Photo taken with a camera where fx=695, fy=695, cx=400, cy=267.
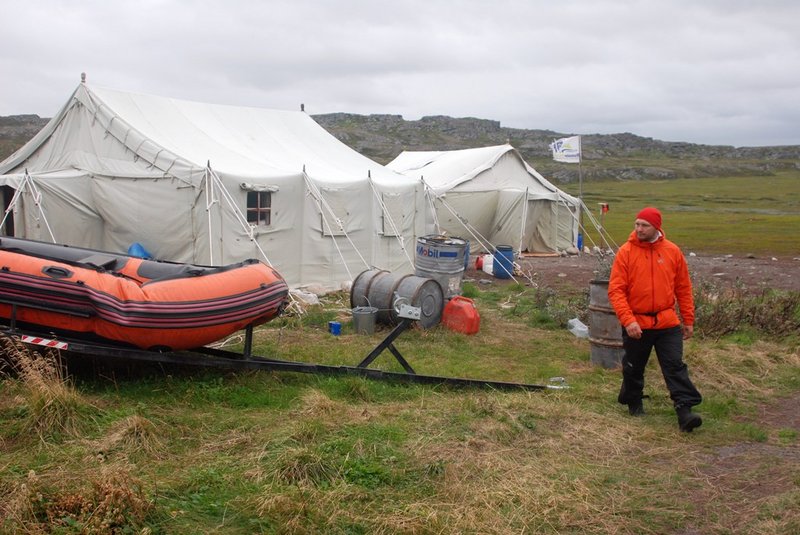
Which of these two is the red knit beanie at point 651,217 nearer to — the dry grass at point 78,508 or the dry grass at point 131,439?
the dry grass at point 131,439

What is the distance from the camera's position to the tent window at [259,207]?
12.5 metres

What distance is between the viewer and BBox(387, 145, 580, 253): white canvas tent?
21.2 meters

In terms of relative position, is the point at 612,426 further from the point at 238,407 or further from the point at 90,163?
the point at 90,163

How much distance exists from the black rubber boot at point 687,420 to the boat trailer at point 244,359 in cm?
132

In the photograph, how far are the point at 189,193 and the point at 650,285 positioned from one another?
27.1 ft

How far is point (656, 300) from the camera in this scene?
5855 mm

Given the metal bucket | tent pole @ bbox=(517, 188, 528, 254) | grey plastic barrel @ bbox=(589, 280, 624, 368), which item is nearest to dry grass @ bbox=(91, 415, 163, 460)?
the metal bucket

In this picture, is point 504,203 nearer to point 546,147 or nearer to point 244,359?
point 244,359

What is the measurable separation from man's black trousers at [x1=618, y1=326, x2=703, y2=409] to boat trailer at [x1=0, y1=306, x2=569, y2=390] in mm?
957

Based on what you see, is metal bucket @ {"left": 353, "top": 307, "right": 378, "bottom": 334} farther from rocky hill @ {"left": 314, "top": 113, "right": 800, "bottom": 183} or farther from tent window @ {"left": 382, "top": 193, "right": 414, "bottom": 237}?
rocky hill @ {"left": 314, "top": 113, "right": 800, "bottom": 183}

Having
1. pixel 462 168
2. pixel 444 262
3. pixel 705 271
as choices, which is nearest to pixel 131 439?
pixel 444 262

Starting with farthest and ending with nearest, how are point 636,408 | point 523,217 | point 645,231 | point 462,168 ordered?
point 462,168 < point 523,217 < point 636,408 < point 645,231

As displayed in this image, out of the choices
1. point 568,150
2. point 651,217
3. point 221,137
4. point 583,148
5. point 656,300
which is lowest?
point 656,300

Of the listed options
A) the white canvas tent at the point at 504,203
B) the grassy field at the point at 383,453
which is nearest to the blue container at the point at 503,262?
the white canvas tent at the point at 504,203
